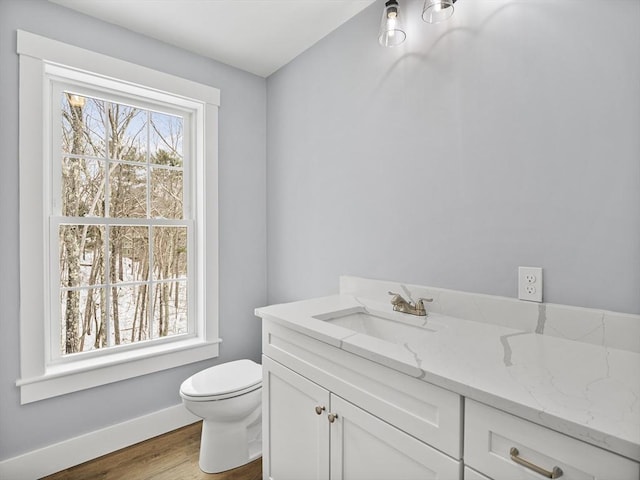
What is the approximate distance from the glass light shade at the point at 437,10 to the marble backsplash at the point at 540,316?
3.64ft

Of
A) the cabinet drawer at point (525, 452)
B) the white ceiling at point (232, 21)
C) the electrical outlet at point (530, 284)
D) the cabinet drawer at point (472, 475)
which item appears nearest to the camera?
the cabinet drawer at point (525, 452)

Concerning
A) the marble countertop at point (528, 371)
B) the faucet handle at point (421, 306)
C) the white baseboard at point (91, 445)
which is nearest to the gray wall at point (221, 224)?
the white baseboard at point (91, 445)

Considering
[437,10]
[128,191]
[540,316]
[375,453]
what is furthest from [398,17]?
[128,191]

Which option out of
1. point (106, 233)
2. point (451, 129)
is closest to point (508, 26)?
point (451, 129)

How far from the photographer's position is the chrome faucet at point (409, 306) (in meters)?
1.43

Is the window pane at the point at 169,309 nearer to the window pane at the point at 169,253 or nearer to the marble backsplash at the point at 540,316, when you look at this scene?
the window pane at the point at 169,253

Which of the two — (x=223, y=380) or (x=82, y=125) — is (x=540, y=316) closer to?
(x=223, y=380)

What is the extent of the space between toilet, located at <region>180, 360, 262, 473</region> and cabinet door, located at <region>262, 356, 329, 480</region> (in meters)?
0.29

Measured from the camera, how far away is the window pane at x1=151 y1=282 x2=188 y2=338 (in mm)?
2232

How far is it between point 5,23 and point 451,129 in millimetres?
2150

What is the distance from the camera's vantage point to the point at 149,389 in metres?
2.08

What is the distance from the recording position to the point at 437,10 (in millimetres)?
1331

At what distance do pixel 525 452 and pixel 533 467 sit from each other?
27mm

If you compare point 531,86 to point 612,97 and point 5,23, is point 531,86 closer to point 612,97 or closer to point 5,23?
point 612,97
